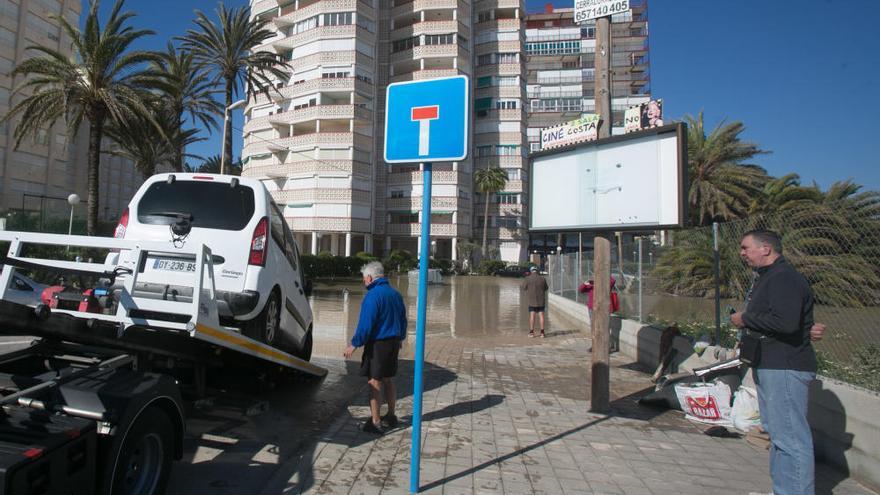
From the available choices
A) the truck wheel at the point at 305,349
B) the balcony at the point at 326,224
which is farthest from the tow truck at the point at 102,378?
the balcony at the point at 326,224

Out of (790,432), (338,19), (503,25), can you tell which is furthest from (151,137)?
(503,25)

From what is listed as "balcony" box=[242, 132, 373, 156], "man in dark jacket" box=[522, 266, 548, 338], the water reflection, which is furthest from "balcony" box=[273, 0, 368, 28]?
"man in dark jacket" box=[522, 266, 548, 338]

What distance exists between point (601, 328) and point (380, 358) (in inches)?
103

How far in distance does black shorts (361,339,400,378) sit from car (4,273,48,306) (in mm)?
2556

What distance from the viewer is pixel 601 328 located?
19.0 feet

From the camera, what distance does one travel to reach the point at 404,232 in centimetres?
5581

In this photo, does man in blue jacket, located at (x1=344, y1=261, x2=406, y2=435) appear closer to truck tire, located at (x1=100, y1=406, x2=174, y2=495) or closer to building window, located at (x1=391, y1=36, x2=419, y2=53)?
truck tire, located at (x1=100, y1=406, x2=174, y2=495)

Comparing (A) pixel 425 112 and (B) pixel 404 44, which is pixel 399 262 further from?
(A) pixel 425 112

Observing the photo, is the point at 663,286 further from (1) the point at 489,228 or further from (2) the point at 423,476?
(1) the point at 489,228

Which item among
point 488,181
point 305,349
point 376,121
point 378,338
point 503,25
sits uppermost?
point 503,25

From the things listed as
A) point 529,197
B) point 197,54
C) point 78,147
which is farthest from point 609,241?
point 78,147

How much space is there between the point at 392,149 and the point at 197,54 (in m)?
25.1

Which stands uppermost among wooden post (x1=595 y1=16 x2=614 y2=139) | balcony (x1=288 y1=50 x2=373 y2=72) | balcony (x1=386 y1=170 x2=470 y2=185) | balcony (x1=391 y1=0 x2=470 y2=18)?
balcony (x1=391 y1=0 x2=470 y2=18)

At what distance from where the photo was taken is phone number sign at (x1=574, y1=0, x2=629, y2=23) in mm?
5719
